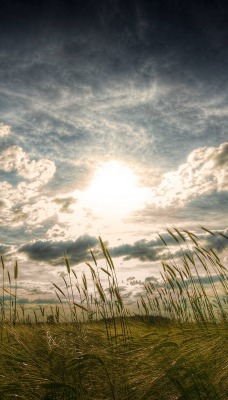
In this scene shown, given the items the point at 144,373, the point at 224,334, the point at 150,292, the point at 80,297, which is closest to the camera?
the point at 144,373

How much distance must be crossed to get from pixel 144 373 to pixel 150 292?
20.4 feet

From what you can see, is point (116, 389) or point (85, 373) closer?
point (116, 389)

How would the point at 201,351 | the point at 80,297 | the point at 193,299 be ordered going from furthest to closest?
the point at 80,297
the point at 193,299
the point at 201,351

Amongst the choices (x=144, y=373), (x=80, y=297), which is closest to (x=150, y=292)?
(x=80, y=297)

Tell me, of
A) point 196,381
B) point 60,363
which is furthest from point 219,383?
point 60,363

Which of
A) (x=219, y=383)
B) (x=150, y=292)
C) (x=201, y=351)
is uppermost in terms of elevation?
(x=150, y=292)

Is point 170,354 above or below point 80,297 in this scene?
below

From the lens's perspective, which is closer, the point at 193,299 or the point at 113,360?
the point at 113,360

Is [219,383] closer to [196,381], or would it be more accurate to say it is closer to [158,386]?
[196,381]

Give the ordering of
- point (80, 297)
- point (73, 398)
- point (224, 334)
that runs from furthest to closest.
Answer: point (80, 297)
point (224, 334)
point (73, 398)

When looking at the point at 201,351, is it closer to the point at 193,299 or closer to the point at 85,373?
the point at 85,373

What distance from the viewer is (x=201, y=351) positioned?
217cm

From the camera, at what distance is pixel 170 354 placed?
2.21m

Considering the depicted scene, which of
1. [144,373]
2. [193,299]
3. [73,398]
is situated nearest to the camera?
[73,398]
